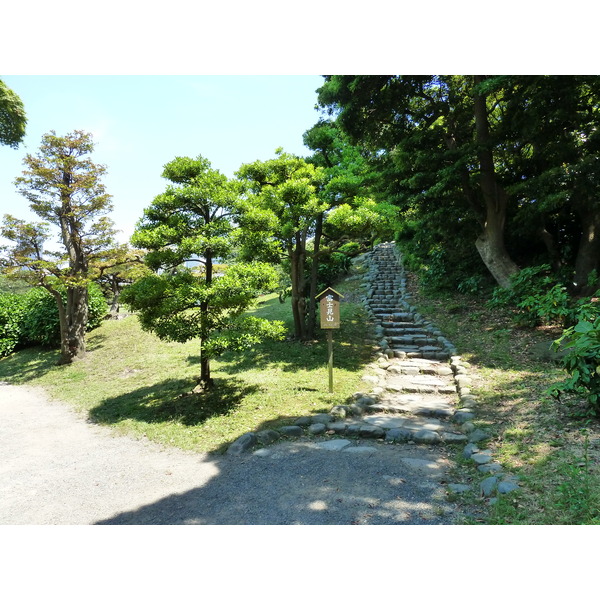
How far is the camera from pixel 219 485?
2932 mm

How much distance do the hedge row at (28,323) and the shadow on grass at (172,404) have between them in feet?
16.1

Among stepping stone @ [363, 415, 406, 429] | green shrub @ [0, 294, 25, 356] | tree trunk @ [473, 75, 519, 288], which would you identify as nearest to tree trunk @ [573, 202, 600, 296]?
tree trunk @ [473, 75, 519, 288]

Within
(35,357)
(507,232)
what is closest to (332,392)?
(507,232)

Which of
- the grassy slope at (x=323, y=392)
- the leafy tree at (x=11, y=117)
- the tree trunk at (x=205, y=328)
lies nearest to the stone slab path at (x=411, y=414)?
the grassy slope at (x=323, y=392)

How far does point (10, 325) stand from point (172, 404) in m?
7.05

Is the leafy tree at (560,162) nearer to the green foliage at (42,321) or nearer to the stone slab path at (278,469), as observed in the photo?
the stone slab path at (278,469)

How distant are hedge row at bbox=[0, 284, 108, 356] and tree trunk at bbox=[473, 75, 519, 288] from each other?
10702 mm

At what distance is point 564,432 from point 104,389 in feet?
22.7

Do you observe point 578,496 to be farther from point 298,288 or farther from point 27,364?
point 27,364

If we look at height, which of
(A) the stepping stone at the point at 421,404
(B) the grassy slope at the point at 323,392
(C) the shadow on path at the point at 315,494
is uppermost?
(B) the grassy slope at the point at 323,392

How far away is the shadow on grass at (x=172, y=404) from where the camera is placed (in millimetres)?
4695

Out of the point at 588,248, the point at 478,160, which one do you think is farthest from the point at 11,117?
the point at 588,248

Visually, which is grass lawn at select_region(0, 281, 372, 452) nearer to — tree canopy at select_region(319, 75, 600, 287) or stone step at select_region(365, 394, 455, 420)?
stone step at select_region(365, 394, 455, 420)

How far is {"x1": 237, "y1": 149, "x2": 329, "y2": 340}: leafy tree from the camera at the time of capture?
6359 mm
